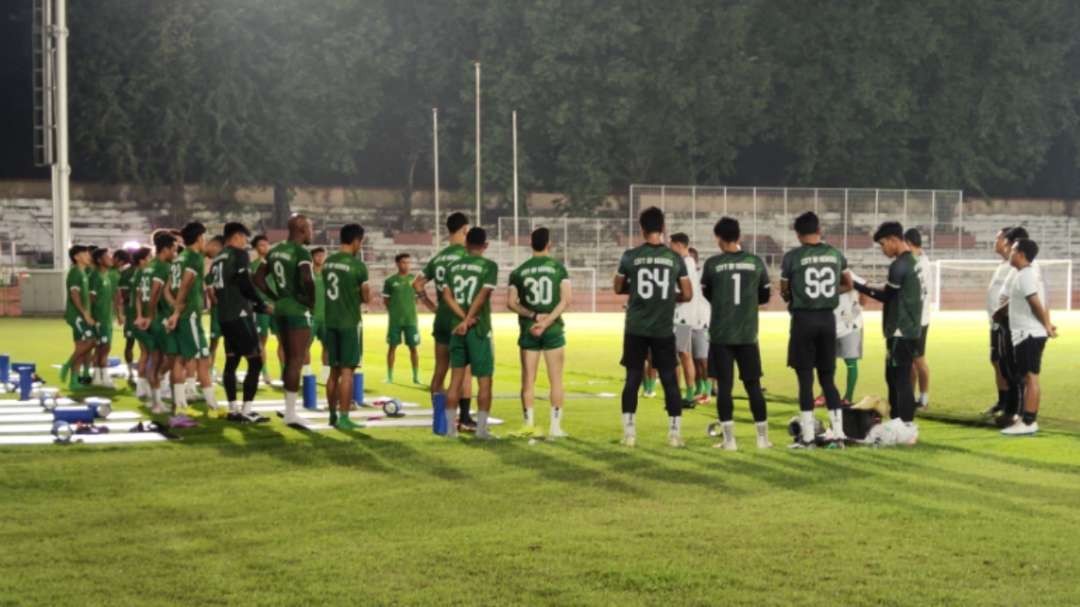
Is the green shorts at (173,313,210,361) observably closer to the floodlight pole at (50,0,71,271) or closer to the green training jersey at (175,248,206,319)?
the green training jersey at (175,248,206,319)

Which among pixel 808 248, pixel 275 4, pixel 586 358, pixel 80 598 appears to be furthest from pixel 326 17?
pixel 80 598

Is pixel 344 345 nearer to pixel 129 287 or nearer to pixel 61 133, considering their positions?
pixel 129 287

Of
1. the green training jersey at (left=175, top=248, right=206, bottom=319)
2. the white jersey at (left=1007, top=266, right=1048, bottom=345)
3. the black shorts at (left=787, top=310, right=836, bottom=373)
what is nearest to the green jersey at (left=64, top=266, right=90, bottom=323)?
the green training jersey at (left=175, top=248, right=206, bottom=319)

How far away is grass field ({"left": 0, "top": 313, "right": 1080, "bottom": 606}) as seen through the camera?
689 centimetres

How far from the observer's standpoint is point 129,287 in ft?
60.6

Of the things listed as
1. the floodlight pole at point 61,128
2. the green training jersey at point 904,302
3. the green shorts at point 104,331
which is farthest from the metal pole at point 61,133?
the green training jersey at point 904,302

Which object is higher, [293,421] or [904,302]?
[904,302]

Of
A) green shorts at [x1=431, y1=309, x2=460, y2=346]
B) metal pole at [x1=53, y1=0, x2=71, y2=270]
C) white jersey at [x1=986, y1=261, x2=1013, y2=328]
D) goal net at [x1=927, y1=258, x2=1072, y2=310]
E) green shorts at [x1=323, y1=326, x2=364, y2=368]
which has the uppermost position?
metal pole at [x1=53, y1=0, x2=71, y2=270]

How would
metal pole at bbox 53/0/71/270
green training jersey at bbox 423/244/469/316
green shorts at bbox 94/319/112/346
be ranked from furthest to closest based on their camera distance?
metal pole at bbox 53/0/71/270, green shorts at bbox 94/319/112/346, green training jersey at bbox 423/244/469/316

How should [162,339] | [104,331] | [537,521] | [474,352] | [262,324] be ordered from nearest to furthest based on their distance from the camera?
[537,521], [474,352], [162,339], [262,324], [104,331]

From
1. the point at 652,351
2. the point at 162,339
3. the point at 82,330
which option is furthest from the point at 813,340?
the point at 82,330

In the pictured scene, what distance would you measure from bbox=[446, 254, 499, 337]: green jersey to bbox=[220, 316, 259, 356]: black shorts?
274 centimetres

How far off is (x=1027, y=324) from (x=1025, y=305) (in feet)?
0.62

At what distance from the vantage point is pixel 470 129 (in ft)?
204
